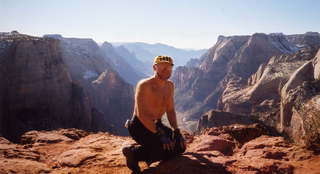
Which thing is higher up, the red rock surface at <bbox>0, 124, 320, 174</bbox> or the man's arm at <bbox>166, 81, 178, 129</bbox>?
the man's arm at <bbox>166, 81, 178, 129</bbox>

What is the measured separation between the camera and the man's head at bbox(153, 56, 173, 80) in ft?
12.6

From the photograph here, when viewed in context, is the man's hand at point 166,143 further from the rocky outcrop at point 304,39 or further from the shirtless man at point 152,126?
the rocky outcrop at point 304,39

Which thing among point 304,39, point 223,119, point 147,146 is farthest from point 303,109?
point 304,39

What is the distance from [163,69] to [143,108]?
0.58 meters

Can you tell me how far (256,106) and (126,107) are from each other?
30.6 metres

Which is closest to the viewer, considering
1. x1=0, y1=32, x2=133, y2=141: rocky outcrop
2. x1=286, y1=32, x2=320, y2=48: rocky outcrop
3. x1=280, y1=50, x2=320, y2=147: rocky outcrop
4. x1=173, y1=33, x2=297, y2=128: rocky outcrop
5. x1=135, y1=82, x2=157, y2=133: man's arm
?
x1=135, y1=82, x2=157, y2=133: man's arm

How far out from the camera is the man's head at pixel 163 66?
3848 mm

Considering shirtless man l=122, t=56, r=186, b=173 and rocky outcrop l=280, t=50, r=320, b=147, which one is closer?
shirtless man l=122, t=56, r=186, b=173

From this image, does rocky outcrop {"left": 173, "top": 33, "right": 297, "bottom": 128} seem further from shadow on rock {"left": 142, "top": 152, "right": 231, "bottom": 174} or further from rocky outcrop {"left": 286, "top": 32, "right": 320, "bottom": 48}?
shadow on rock {"left": 142, "top": 152, "right": 231, "bottom": 174}

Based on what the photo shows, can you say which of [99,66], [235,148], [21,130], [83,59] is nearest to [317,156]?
[235,148]

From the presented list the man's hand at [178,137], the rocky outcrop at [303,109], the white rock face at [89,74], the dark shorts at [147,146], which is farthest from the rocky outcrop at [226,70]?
the dark shorts at [147,146]

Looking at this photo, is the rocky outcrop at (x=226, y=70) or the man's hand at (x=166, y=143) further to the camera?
the rocky outcrop at (x=226, y=70)

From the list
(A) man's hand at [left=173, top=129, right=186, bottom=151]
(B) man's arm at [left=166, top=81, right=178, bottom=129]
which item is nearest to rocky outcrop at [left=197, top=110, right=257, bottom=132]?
(B) man's arm at [left=166, top=81, right=178, bottom=129]

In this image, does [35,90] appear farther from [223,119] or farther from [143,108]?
[143,108]
